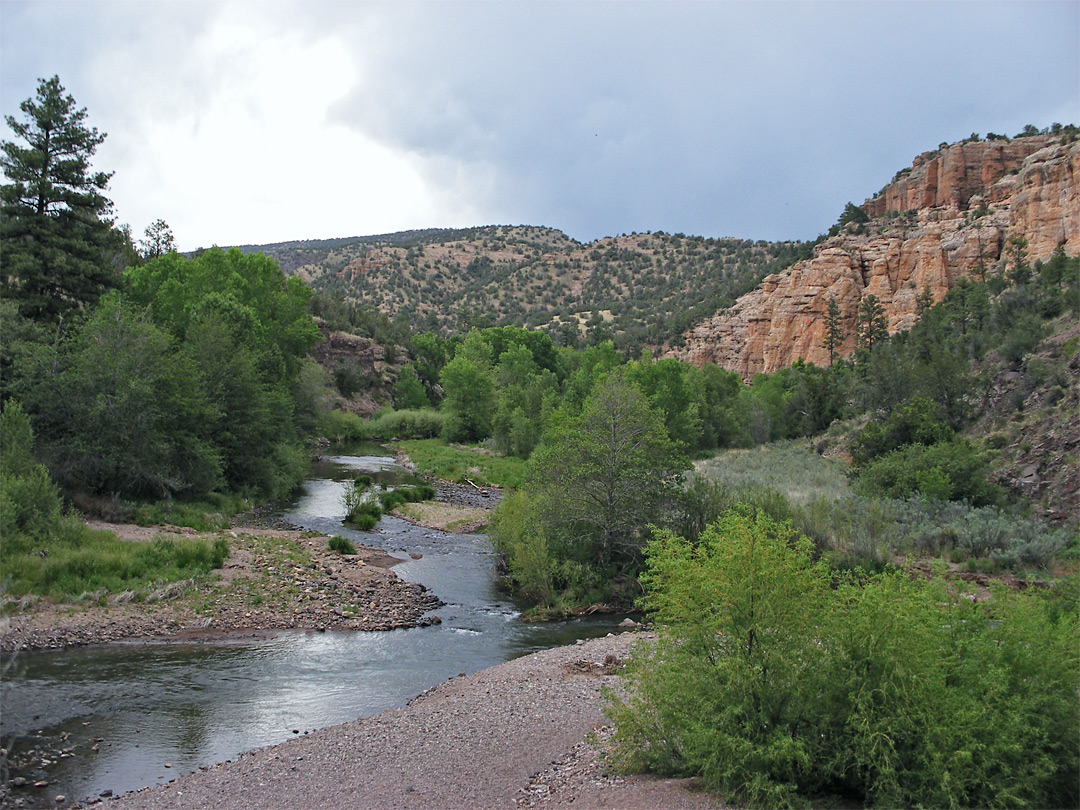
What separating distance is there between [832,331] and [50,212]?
72980 mm

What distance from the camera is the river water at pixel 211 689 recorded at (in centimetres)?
1082

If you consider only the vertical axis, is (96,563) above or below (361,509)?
above

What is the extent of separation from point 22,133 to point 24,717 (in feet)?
86.6

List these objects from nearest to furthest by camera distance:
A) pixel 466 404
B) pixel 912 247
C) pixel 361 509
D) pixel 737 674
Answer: pixel 737 674 < pixel 361 509 < pixel 466 404 < pixel 912 247

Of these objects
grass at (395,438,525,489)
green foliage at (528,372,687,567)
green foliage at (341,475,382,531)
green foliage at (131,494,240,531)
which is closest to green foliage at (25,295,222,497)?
green foliage at (131,494,240,531)

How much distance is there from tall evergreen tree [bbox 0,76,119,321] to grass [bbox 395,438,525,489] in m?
23.0

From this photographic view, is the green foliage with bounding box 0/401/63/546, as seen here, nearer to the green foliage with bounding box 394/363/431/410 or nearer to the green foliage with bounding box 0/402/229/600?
the green foliage with bounding box 0/402/229/600

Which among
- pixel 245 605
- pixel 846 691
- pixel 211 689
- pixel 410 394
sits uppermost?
pixel 410 394

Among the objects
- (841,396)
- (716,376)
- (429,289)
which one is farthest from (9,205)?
(429,289)

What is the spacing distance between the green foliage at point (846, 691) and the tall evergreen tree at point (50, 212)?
100 ft

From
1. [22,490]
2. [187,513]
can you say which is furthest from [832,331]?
[22,490]

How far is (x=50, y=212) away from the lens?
99.7 feet

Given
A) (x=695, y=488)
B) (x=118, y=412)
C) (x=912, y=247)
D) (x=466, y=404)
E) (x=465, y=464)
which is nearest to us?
(x=695, y=488)

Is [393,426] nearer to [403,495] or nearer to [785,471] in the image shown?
[403,495]
